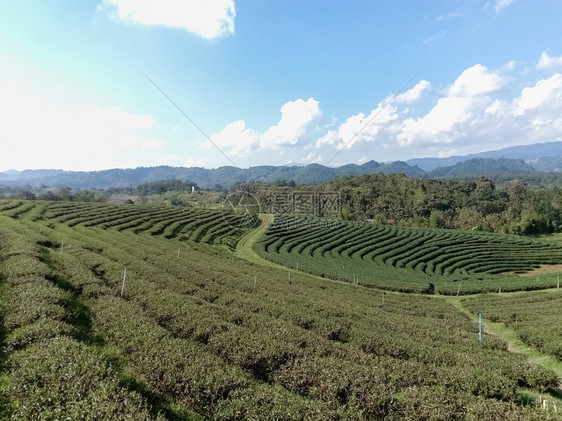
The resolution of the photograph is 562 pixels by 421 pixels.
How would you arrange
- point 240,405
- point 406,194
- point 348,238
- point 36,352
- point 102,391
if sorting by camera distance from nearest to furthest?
point 102,391 → point 240,405 → point 36,352 → point 348,238 → point 406,194

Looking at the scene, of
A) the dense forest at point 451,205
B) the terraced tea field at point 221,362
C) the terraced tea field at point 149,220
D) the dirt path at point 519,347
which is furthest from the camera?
the dense forest at point 451,205

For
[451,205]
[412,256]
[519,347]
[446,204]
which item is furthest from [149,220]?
[451,205]

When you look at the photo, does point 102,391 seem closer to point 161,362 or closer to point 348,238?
point 161,362

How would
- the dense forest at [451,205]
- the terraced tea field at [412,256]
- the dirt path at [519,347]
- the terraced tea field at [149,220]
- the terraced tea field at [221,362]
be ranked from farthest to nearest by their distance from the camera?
the dense forest at [451,205]
the terraced tea field at [149,220]
the terraced tea field at [412,256]
the dirt path at [519,347]
the terraced tea field at [221,362]

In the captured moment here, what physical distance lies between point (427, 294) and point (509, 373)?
2532cm

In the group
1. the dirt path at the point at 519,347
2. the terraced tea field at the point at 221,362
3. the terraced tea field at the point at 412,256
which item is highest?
the terraced tea field at the point at 221,362

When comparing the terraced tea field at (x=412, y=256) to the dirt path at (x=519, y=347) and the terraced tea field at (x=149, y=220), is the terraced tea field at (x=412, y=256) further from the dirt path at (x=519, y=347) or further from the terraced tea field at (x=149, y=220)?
the dirt path at (x=519, y=347)

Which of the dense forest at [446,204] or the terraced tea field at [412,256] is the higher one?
the dense forest at [446,204]

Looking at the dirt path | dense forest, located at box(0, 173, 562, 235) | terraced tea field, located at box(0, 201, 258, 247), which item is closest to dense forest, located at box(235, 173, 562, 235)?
dense forest, located at box(0, 173, 562, 235)

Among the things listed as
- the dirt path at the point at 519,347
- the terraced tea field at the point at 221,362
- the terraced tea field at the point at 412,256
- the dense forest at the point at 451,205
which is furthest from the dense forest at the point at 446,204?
the terraced tea field at the point at 221,362

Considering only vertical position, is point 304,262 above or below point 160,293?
below

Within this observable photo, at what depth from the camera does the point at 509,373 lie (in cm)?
818

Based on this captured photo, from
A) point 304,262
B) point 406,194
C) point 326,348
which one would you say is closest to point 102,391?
point 326,348

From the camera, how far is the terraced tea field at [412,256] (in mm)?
33938
